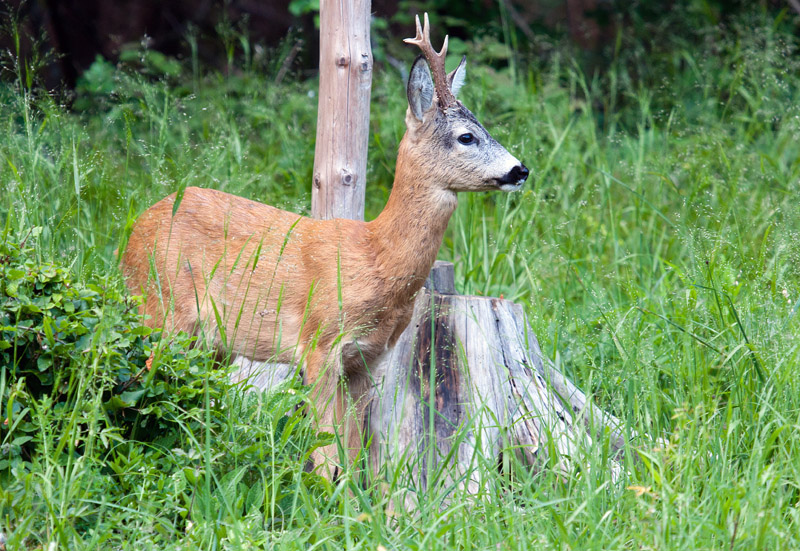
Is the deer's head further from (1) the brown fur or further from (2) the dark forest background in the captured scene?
(2) the dark forest background

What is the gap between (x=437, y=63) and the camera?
11.5 ft

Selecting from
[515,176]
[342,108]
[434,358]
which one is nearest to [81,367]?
[434,358]

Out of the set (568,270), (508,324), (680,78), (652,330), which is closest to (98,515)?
(508,324)

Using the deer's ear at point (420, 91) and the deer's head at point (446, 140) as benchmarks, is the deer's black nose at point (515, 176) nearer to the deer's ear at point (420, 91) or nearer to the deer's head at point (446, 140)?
the deer's head at point (446, 140)

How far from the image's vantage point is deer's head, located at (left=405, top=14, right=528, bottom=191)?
3.46 meters

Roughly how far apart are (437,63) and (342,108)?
0.85m

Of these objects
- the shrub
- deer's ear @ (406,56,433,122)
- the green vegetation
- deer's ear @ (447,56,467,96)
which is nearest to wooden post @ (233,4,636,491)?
the green vegetation

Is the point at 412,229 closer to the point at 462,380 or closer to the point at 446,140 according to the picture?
the point at 446,140

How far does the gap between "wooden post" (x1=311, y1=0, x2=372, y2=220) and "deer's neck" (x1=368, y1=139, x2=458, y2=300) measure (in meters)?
0.77

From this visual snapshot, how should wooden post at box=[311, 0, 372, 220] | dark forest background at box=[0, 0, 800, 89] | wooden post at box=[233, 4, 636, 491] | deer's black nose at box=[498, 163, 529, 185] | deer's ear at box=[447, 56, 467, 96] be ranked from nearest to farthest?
deer's black nose at box=[498, 163, 529, 185] < wooden post at box=[233, 4, 636, 491] < deer's ear at box=[447, 56, 467, 96] < wooden post at box=[311, 0, 372, 220] < dark forest background at box=[0, 0, 800, 89]

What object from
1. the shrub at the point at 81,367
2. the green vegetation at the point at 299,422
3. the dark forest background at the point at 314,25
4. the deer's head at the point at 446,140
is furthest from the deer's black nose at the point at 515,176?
the dark forest background at the point at 314,25

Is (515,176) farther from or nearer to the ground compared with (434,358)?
farther from the ground

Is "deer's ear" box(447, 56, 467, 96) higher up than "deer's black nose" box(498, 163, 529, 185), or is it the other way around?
"deer's ear" box(447, 56, 467, 96)

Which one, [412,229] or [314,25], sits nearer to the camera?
[412,229]
